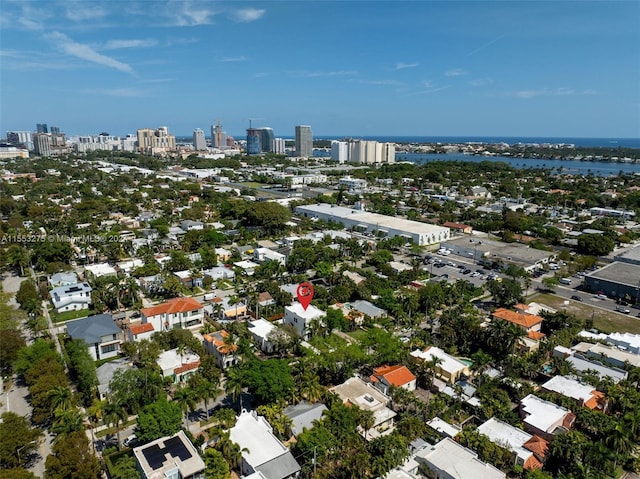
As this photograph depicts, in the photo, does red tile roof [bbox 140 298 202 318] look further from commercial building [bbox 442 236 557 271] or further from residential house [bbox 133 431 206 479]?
commercial building [bbox 442 236 557 271]

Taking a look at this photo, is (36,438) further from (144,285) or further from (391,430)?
(144,285)

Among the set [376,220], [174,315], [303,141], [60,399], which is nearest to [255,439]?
[60,399]

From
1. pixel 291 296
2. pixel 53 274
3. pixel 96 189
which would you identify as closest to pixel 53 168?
pixel 96 189

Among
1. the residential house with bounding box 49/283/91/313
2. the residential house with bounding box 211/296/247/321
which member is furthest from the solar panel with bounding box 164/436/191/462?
the residential house with bounding box 49/283/91/313

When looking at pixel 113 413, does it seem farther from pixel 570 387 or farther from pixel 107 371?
pixel 570 387

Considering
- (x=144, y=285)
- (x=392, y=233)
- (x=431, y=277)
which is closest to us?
(x=144, y=285)
